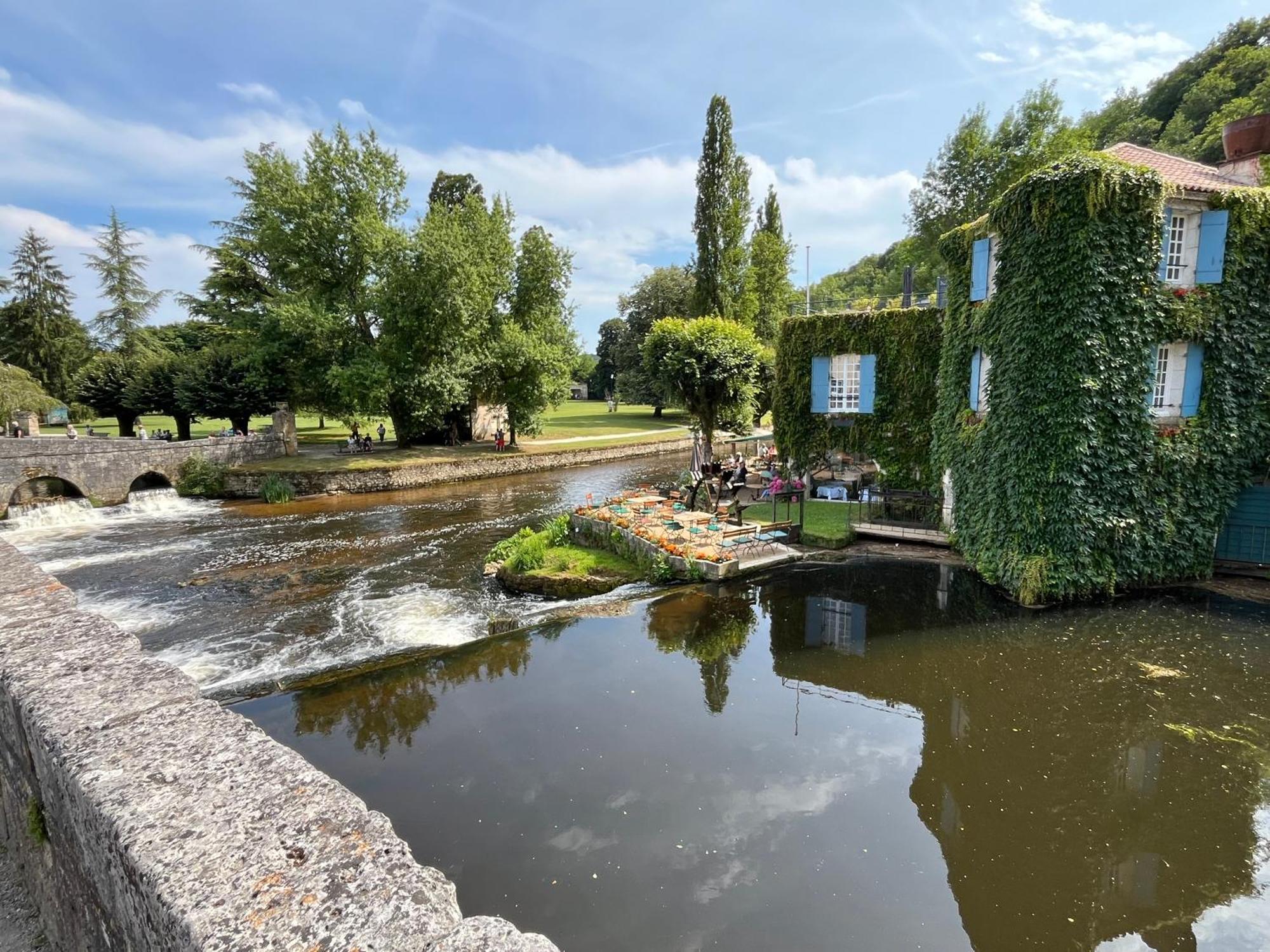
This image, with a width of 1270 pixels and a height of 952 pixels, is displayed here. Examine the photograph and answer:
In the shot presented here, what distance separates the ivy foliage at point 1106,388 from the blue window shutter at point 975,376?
4.08 feet

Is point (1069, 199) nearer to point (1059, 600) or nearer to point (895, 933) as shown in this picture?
point (1059, 600)

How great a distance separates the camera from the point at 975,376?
14805mm

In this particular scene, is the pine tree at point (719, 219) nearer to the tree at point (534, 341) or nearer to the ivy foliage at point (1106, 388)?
the tree at point (534, 341)

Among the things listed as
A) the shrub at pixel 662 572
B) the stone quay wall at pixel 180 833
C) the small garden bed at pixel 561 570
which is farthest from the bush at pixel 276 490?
the stone quay wall at pixel 180 833

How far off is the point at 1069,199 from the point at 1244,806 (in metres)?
10.3

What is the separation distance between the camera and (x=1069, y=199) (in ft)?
38.6

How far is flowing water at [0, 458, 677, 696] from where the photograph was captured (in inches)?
462

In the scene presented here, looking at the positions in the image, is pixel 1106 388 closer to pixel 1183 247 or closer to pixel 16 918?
pixel 1183 247

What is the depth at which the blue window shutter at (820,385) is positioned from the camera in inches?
789

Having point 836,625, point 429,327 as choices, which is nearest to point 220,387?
point 429,327

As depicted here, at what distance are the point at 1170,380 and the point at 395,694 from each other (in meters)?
16.0

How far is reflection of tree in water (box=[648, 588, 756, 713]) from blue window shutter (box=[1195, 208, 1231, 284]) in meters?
11.3

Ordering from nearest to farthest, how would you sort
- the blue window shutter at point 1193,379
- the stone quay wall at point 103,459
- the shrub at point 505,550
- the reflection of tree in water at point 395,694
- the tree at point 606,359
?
the reflection of tree in water at point 395,694
the blue window shutter at point 1193,379
the shrub at point 505,550
the stone quay wall at point 103,459
the tree at point 606,359

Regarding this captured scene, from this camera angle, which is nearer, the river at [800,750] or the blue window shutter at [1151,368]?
the river at [800,750]
